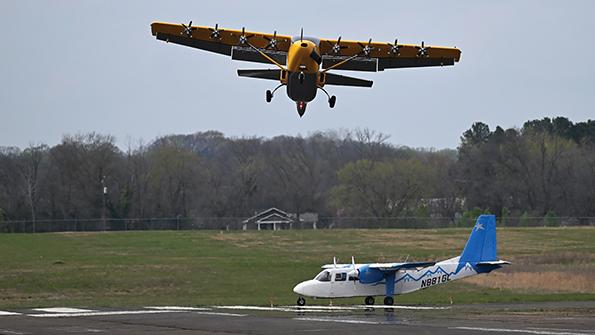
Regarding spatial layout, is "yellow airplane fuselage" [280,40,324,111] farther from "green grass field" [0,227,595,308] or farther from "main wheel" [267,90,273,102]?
"green grass field" [0,227,595,308]

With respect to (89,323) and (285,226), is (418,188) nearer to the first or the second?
(285,226)

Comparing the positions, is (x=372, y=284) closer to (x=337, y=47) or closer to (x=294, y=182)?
(x=337, y=47)

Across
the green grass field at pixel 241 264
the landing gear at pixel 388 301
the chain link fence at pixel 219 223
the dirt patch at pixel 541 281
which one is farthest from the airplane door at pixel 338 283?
the chain link fence at pixel 219 223

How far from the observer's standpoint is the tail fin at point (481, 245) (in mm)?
47250

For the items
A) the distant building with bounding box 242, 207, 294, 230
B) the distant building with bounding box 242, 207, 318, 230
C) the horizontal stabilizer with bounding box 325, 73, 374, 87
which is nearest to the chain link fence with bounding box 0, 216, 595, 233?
the distant building with bounding box 242, 207, 318, 230

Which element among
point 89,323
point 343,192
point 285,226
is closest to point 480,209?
point 343,192

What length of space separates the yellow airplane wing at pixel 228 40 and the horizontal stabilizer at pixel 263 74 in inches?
49.0

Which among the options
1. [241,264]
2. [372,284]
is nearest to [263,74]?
[372,284]

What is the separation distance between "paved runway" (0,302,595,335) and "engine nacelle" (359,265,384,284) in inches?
396

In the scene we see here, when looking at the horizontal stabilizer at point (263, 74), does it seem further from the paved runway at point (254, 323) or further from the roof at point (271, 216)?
the roof at point (271, 216)

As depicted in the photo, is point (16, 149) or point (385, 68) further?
point (16, 149)

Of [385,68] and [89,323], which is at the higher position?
[385,68]

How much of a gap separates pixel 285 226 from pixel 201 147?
63051 mm

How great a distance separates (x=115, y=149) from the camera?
12875 cm
